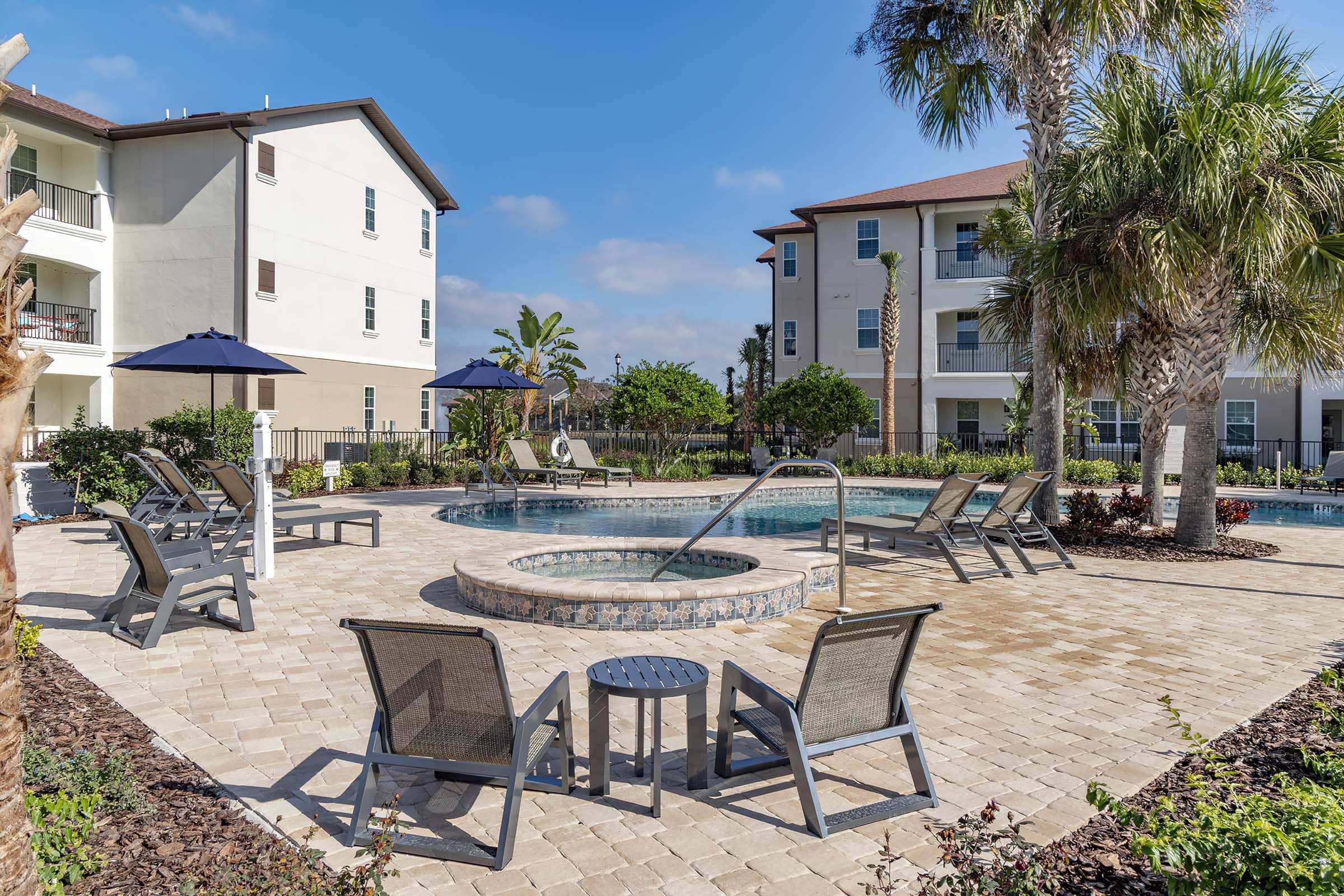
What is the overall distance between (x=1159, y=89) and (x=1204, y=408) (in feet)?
13.1

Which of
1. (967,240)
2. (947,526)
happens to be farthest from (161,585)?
(967,240)

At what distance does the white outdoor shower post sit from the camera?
25.3 ft

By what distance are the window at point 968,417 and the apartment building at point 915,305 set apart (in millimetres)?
31

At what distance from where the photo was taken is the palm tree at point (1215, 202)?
873 centimetres

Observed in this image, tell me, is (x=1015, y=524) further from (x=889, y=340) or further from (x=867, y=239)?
(x=867, y=239)

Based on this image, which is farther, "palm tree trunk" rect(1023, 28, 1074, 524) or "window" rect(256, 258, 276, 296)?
"window" rect(256, 258, 276, 296)

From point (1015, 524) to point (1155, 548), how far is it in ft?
7.26

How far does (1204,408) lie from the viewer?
1012 centimetres

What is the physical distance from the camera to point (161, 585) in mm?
5945

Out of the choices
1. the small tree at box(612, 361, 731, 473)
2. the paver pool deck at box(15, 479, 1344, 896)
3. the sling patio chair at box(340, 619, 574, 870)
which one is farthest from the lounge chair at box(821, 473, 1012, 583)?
the small tree at box(612, 361, 731, 473)

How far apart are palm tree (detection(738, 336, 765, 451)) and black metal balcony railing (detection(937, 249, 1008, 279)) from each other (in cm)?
1243

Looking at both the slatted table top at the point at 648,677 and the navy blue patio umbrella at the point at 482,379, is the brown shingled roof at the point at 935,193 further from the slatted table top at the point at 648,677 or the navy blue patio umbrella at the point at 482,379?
the slatted table top at the point at 648,677

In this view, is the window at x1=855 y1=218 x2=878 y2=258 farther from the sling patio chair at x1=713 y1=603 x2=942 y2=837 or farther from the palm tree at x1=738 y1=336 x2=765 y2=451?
the sling patio chair at x1=713 y1=603 x2=942 y2=837

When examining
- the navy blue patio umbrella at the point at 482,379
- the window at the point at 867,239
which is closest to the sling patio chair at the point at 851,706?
the navy blue patio umbrella at the point at 482,379
